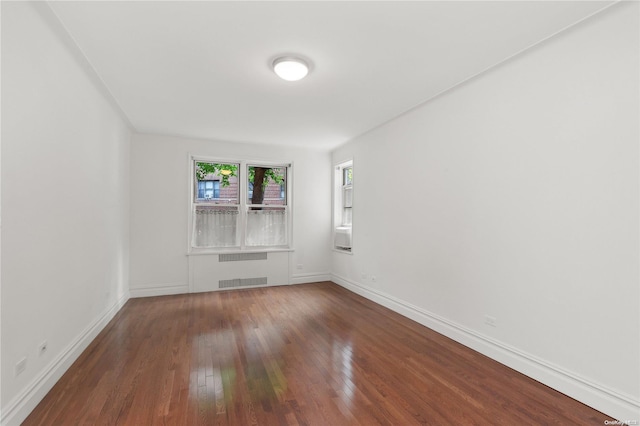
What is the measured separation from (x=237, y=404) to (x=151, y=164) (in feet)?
14.0

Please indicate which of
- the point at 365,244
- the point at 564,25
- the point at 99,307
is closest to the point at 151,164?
the point at 99,307

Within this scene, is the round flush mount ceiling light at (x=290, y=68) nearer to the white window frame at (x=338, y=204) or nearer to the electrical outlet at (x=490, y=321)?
the electrical outlet at (x=490, y=321)

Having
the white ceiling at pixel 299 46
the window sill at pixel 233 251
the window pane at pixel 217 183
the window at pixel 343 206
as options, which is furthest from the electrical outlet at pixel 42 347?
the window at pixel 343 206

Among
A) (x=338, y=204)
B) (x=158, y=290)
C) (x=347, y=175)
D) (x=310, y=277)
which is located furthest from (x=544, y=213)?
(x=158, y=290)

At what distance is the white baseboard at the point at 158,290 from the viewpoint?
4812 mm

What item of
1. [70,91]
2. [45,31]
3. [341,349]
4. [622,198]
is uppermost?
[45,31]

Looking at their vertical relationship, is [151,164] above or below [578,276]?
above

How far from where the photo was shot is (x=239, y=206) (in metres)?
5.62

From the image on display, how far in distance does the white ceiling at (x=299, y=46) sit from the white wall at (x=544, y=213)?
0.30 metres

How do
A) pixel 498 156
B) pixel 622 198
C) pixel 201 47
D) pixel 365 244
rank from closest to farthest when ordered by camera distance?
pixel 622 198, pixel 201 47, pixel 498 156, pixel 365 244

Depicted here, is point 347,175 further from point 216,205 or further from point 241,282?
point 241,282

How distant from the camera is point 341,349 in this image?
291cm

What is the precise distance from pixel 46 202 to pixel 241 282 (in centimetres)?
364

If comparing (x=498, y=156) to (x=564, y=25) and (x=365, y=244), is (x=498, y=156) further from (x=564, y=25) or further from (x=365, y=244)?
(x=365, y=244)
